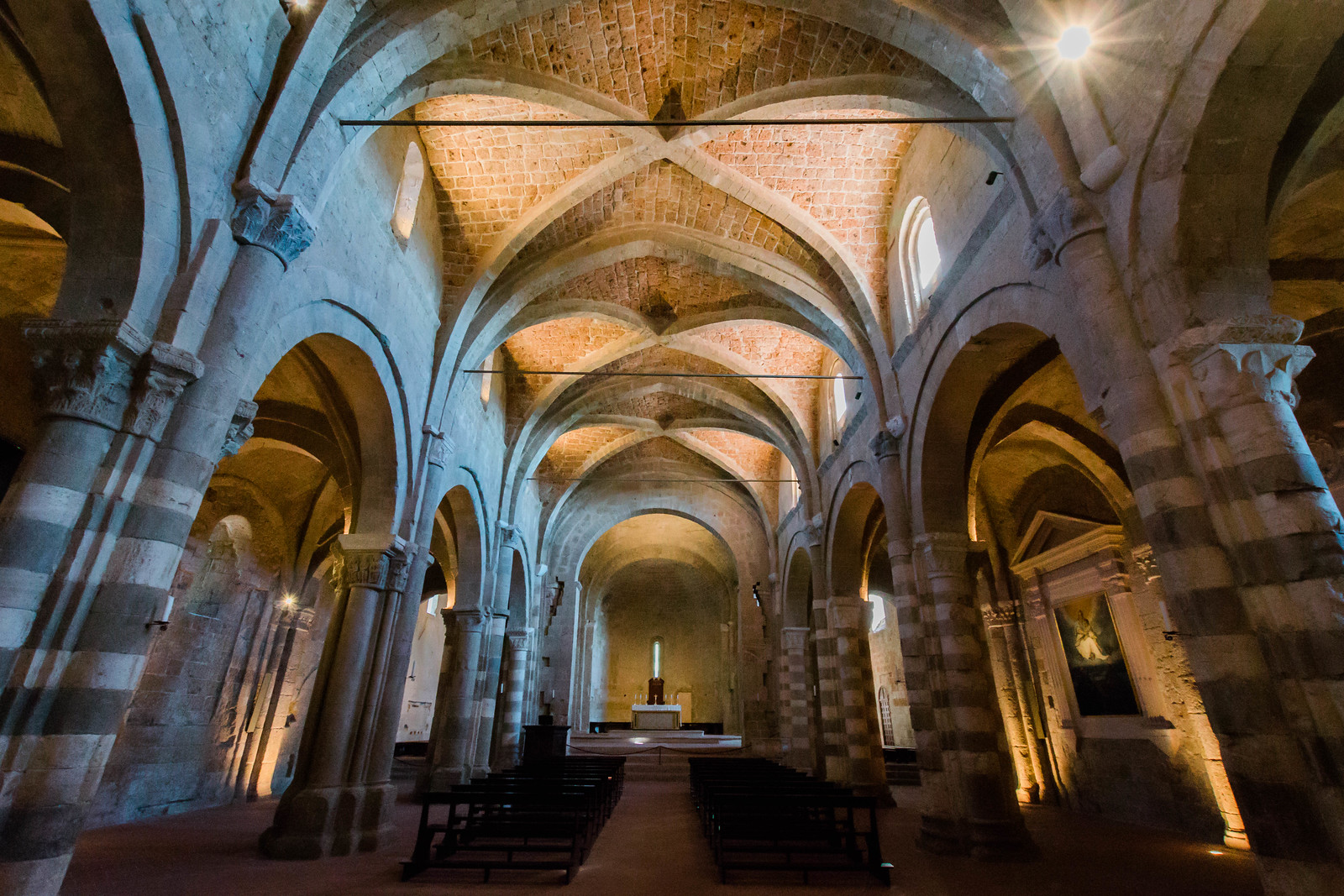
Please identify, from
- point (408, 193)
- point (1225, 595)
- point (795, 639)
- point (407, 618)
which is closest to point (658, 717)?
point (795, 639)

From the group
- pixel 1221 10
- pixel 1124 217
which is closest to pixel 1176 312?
pixel 1124 217

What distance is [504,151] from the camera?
31.4ft

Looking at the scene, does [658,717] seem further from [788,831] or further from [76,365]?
[76,365]

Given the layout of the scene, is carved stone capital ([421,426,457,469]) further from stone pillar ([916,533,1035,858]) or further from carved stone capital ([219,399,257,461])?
stone pillar ([916,533,1035,858])

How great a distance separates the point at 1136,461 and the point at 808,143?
7.25 meters

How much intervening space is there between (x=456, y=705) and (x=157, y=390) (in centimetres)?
949

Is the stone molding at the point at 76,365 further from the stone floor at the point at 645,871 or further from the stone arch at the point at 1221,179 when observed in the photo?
the stone arch at the point at 1221,179

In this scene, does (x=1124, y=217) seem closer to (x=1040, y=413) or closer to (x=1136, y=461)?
(x=1136, y=461)

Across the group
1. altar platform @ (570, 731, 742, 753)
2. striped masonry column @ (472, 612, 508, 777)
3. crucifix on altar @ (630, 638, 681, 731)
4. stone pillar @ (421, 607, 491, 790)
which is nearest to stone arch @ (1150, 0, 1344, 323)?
stone pillar @ (421, 607, 491, 790)

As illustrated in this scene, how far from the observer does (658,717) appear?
25359 millimetres

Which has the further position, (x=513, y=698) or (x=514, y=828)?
(x=513, y=698)

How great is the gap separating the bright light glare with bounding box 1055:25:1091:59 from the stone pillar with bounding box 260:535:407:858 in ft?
28.7

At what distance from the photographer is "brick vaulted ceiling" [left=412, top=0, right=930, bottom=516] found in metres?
8.03

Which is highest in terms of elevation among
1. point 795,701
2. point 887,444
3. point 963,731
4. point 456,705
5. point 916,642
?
point 887,444
